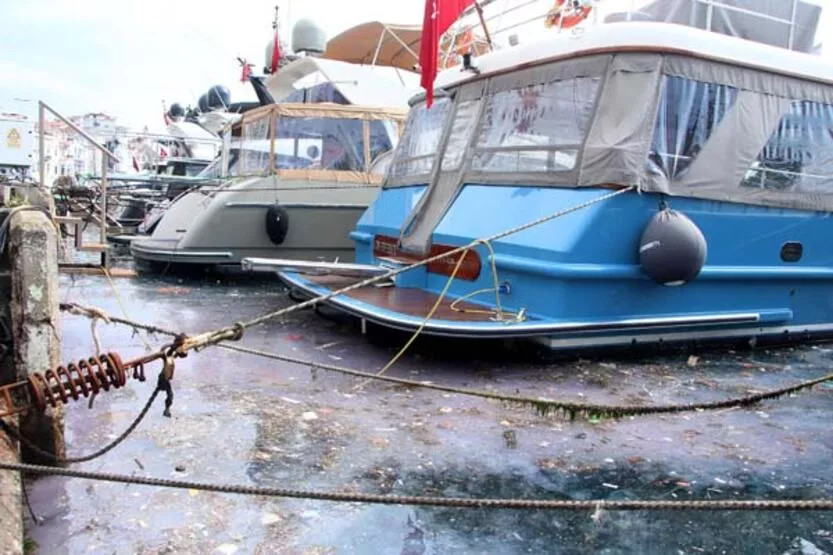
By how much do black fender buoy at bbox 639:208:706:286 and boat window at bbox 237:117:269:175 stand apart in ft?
20.0

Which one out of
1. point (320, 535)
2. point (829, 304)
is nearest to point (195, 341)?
point (320, 535)

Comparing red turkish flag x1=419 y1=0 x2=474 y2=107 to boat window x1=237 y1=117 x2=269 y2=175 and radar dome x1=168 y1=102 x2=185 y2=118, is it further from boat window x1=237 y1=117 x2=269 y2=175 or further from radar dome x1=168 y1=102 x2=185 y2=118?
radar dome x1=168 y1=102 x2=185 y2=118

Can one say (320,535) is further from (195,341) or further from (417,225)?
(417,225)

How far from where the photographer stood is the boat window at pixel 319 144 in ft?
33.4

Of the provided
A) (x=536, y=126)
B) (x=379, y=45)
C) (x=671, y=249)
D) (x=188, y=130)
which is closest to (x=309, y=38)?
(x=379, y=45)

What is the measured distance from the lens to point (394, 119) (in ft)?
34.8

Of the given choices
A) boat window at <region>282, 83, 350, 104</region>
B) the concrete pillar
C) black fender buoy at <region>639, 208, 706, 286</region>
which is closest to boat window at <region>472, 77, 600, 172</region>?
black fender buoy at <region>639, 208, 706, 286</region>

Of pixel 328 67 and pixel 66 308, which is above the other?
pixel 328 67

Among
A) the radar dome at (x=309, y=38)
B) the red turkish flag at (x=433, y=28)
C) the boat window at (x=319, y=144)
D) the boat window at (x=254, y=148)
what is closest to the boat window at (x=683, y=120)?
the red turkish flag at (x=433, y=28)

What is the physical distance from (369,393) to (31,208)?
2.23 metres

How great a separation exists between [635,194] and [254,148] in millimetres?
6368

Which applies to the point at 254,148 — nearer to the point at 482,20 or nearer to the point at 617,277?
the point at 482,20

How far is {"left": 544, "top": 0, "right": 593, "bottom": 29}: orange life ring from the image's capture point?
6371 mm

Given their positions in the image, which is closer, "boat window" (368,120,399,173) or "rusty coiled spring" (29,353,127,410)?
"rusty coiled spring" (29,353,127,410)
